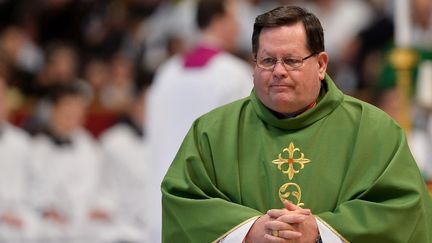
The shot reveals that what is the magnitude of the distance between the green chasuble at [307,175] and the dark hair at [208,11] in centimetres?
286

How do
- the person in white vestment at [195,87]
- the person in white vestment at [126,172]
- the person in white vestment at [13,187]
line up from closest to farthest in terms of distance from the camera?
1. the person in white vestment at [195,87]
2. the person in white vestment at [13,187]
3. the person in white vestment at [126,172]

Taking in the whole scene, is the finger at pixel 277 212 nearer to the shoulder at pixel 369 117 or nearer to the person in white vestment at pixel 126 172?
the shoulder at pixel 369 117

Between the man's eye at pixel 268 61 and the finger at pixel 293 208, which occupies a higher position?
the man's eye at pixel 268 61

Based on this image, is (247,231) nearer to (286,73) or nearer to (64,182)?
(286,73)

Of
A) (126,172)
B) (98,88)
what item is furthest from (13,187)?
(98,88)

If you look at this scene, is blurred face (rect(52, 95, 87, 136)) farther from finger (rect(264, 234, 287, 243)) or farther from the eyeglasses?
finger (rect(264, 234, 287, 243))

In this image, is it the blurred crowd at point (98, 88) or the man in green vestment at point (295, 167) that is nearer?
the man in green vestment at point (295, 167)

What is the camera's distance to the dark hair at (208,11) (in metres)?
7.95

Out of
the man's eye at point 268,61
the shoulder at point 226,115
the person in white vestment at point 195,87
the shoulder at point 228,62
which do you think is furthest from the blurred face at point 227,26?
the man's eye at point 268,61

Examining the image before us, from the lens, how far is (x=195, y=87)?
787 centimetres

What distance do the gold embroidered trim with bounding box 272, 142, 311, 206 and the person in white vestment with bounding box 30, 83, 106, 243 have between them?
6.33 m

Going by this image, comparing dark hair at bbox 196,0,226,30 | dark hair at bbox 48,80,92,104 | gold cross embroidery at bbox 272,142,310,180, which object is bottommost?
dark hair at bbox 48,80,92,104

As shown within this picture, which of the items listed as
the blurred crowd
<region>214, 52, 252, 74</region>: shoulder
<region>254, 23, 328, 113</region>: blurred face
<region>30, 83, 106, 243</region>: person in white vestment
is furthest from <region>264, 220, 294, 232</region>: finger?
<region>30, 83, 106, 243</region>: person in white vestment

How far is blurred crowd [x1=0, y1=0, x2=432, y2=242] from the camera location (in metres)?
11.1
